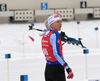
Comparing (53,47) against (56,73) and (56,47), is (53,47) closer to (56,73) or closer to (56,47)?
(56,47)

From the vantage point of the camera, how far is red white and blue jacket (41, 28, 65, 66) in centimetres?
181

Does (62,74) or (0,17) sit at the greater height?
(0,17)

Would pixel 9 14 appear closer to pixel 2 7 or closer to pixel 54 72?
pixel 2 7

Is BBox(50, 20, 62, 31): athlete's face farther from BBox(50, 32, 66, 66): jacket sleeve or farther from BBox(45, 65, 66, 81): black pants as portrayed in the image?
BBox(45, 65, 66, 81): black pants

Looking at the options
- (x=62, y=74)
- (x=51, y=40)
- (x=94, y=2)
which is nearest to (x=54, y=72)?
(x=62, y=74)

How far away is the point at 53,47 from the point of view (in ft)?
5.96

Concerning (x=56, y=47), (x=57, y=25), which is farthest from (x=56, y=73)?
(x=57, y=25)

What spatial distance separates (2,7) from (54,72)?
13.6 meters

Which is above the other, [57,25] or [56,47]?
[57,25]

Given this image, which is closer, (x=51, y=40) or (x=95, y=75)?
(x=51, y=40)

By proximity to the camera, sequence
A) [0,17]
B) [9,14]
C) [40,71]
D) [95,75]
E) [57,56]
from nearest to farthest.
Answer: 1. [57,56]
2. [95,75]
3. [40,71]
4. [9,14]
5. [0,17]

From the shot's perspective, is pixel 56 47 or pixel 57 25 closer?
pixel 56 47

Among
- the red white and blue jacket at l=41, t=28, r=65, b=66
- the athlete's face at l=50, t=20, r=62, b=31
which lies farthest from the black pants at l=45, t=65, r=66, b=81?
the athlete's face at l=50, t=20, r=62, b=31

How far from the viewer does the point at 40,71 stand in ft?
14.4
